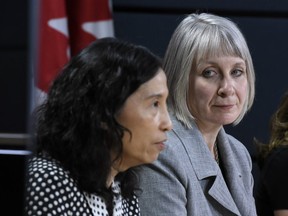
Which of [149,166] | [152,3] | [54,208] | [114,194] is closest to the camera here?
[54,208]

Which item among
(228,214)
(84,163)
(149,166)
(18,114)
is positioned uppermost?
(18,114)

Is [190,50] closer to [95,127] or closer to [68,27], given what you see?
[95,127]

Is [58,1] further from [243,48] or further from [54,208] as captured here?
[54,208]

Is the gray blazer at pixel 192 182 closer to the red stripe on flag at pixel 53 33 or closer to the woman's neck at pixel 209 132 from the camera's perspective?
the woman's neck at pixel 209 132

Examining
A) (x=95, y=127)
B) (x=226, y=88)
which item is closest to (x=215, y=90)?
(x=226, y=88)

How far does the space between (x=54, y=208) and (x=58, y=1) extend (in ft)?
3.25

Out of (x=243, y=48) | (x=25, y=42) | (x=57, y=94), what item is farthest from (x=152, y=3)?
(x=25, y=42)

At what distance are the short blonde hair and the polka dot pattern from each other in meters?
0.43

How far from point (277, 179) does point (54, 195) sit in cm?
78

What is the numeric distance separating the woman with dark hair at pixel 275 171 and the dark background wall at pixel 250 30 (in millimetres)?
310

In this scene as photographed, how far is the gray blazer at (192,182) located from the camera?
4.09ft

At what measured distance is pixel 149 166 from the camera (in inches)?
50.2

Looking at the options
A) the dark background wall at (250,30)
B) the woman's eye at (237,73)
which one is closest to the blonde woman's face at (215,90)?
the woman's eye at (237,73)

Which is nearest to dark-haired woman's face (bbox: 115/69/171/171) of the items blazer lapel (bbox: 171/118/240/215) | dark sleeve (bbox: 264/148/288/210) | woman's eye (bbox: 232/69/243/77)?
blazer lapel (bbox: 171/118/240/215)
